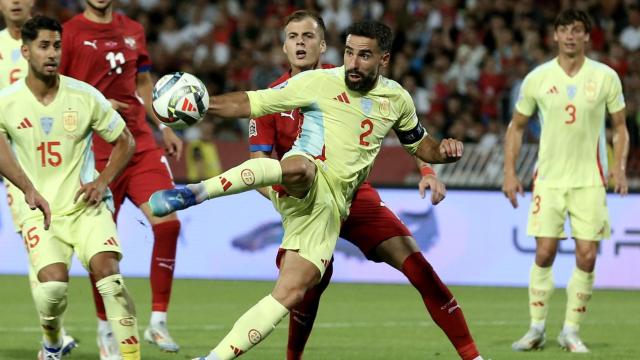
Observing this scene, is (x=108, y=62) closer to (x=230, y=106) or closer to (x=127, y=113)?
(x=127, y=113)

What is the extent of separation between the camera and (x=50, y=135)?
8.34 metres

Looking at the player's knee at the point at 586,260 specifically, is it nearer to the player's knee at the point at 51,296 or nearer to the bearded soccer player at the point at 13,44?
the bearded soccer player at the point at 13,44

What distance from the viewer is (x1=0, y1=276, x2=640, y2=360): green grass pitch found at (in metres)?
9.84

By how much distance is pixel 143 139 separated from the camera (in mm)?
10156

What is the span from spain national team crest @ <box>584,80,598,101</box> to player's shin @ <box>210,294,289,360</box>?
4.12 m

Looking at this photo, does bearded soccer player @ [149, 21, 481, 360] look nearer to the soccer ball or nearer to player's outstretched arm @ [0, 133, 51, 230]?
the soccer ball

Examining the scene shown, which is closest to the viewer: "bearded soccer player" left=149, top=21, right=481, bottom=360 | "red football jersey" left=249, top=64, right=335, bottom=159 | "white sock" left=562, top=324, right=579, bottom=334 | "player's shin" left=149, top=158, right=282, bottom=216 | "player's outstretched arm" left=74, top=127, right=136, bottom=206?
"player's shin" left=149, top=158, right=282, bottom=216

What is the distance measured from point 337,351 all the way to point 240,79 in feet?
37.5

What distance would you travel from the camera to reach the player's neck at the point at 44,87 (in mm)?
8406

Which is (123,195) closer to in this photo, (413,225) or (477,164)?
(413,225)

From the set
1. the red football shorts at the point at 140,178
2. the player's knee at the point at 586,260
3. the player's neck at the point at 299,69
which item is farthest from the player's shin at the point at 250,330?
the player's knee at the point at 586,260

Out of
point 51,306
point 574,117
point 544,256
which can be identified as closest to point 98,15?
point 51,306

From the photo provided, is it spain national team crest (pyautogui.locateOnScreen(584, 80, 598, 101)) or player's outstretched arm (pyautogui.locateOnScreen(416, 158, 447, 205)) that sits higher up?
player's outstretched arm (pyautogui.locateOnScreen(416, 158, 447, 205))

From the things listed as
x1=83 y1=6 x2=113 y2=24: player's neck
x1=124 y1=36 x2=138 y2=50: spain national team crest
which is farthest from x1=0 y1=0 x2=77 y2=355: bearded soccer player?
x1=124 y1=36 x2=138 y2=50: spain national team crest
